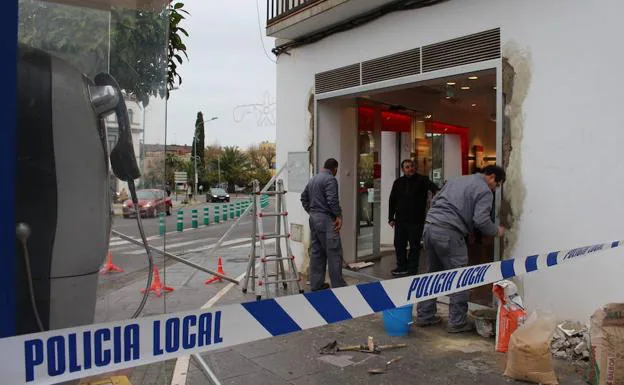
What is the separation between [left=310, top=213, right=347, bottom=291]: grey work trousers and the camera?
6539 millimetres

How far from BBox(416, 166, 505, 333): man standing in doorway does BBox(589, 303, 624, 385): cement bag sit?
56.9 inches

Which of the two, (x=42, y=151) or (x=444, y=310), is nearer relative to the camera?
(x=42, y=151)

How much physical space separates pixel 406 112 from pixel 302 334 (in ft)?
18.8

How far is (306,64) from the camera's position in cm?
805

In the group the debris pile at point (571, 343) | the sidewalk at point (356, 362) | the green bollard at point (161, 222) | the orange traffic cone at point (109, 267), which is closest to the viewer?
the orange traffic cone at point (109, 267)

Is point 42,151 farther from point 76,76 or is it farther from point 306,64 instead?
point 306,64

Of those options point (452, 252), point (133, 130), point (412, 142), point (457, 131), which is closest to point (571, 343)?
point (452, 252)

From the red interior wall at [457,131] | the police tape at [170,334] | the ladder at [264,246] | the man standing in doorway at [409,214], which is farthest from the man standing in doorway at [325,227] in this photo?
the red interior wall at [457,131]

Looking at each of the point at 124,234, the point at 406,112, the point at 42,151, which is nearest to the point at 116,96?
the point at 42,151

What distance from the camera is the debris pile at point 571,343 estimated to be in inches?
174

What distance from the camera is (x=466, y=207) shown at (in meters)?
5.12

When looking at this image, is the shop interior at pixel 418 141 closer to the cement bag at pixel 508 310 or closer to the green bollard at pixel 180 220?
the cement bag at pixel 508 310

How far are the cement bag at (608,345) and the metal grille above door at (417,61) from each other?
2824 millimetres

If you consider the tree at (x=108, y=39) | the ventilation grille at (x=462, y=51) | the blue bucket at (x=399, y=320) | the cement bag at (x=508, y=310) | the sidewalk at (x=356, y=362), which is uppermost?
the ventilation grille at (x=462, y=51)
